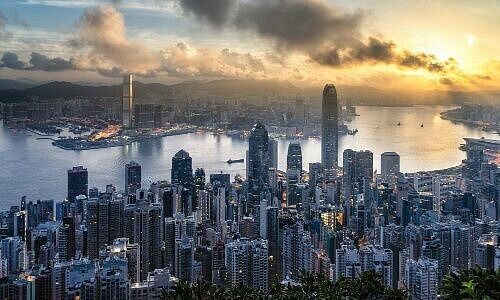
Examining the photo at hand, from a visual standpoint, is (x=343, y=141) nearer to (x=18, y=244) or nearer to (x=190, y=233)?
(x=190, y=233)

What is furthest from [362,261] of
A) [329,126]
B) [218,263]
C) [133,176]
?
[329,126]

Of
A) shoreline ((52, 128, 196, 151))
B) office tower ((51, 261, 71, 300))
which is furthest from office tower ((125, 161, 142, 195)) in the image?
office tower ((51, 261, 71, 300))

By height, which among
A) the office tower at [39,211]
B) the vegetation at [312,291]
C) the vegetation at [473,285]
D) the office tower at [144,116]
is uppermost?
the office tower at [144,116]

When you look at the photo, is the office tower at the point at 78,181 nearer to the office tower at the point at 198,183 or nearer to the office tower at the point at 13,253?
the office tower at the point at 198,183

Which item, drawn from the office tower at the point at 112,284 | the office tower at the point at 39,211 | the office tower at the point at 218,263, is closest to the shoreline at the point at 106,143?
the office tower at the point at 39,211

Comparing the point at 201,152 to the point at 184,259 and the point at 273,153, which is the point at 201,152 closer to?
the point at 273,153

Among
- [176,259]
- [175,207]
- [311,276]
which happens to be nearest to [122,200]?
[175,207]

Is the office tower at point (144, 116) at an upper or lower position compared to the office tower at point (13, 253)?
upper
